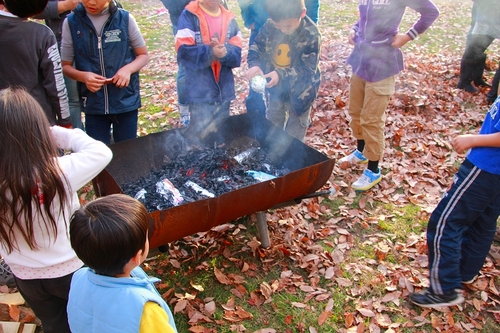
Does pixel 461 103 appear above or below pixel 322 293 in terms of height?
above

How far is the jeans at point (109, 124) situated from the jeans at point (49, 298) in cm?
206

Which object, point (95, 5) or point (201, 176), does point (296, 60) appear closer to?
point (201, 176)

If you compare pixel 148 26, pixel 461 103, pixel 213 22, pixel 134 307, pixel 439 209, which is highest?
pixel 213 22

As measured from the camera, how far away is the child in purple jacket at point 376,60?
402 cm

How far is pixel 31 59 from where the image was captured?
9.82ft

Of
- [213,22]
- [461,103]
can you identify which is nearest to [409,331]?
[213,22]

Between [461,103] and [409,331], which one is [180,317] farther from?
[461,103]

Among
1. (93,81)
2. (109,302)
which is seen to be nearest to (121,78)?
(93,81)

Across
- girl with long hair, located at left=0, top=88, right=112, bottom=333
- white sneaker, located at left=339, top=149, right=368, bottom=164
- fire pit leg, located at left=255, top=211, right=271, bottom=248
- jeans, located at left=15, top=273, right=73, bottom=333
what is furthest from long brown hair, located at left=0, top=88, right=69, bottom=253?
white sneaker, located at left=339, top=149, right=368, bottom=164

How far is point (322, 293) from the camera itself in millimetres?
3395

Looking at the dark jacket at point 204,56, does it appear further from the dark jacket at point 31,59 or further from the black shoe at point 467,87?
the black shoe at point 467,87

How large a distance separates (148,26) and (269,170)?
938 centimetres

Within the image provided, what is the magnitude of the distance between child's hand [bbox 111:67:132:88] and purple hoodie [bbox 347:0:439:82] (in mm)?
2500

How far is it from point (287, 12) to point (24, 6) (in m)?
2.27
